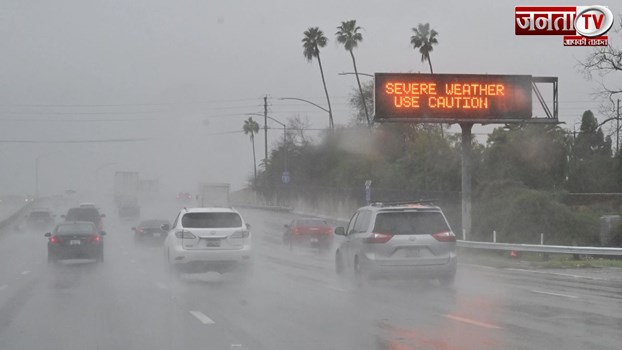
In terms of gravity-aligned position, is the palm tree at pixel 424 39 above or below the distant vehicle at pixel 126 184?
above

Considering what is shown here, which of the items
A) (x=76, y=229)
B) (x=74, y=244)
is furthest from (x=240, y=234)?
(x=76, y=229)

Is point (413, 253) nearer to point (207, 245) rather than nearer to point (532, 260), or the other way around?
point (207, 245)

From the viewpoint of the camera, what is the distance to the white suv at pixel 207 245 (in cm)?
2312

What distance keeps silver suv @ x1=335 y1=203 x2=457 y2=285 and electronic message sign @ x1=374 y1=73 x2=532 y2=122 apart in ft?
54.3

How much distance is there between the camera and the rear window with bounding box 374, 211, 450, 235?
20.4 m

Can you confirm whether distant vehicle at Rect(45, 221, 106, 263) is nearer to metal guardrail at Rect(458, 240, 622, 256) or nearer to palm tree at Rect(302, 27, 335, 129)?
metal guardrail at Rect(458, 240, 622, 256)

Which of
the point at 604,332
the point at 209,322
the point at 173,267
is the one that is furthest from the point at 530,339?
the point at 173,267

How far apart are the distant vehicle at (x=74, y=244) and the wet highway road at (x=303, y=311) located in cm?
323

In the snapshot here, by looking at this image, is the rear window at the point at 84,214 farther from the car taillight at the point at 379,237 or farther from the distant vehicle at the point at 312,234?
the car taillight at the point at 379,237

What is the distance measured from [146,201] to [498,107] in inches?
2715

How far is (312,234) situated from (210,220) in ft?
59.0

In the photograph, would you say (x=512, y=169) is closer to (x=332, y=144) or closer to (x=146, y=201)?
(x=332, y=144)

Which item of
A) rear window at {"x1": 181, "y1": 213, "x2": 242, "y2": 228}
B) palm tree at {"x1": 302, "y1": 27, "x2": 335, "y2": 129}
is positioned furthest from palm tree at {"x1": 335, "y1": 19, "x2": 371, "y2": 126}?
rear window at {"x1": 181, "y1": 213, "x2": 242, "y2": 228}

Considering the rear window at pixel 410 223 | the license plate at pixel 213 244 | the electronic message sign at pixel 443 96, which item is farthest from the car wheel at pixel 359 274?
the electronic message sign at pixel 443 96
